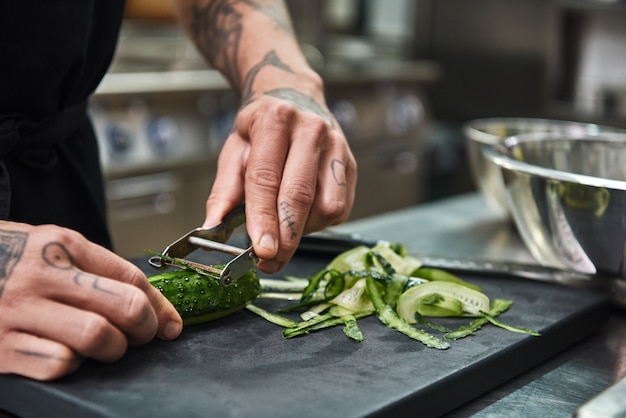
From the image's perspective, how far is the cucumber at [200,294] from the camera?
43.5 inches

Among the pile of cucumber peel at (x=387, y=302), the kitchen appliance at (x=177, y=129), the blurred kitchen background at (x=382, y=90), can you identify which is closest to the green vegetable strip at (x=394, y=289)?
the pile of cucumber peel at (x=387, y=302)

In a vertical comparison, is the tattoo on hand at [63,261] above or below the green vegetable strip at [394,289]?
above

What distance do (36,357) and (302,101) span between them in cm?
61

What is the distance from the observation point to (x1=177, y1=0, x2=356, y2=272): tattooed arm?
3.83 ft

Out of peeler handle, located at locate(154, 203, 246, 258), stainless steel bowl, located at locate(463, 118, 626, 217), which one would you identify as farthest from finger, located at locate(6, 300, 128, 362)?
stainless steel bowl, located at locate(463, 118, 626, 217)

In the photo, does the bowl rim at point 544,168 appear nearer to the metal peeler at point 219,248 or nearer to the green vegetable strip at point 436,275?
the green vegetable strip at point 436,275

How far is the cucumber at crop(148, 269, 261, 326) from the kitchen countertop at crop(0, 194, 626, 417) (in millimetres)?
19

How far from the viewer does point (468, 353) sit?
3.48 ft

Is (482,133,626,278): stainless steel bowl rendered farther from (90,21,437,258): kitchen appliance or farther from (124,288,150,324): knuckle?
(90,21,437,258): kitchen appliance

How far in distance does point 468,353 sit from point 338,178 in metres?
0.33

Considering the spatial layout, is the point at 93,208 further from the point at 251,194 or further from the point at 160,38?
the point at 160,38

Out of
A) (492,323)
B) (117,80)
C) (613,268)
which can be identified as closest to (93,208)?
(492,323)

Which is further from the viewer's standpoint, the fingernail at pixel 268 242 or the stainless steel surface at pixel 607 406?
the fingernail at pixel 268 242

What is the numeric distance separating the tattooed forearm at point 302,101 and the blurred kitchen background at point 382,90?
1636 mm
